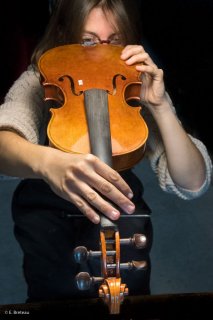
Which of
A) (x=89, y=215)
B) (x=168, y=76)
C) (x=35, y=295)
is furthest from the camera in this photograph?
(x=168, y=76)

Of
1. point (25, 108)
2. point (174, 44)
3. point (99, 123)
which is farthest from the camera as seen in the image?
point (174, 44)

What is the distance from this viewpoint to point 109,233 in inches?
22.4

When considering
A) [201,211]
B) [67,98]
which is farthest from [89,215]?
[201,211]

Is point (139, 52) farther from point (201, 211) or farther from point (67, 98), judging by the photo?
point (201, 211)

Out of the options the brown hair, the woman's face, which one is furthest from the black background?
the woman's face

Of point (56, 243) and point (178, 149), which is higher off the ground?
point (178, 149)

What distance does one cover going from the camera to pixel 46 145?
0.87 meters

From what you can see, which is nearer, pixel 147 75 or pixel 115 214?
pixel 115 214

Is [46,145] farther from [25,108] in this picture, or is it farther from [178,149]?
[178,149]

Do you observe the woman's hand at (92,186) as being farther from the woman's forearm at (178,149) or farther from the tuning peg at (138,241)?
the woman's forearm at (178,149)

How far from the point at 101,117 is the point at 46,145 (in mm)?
204

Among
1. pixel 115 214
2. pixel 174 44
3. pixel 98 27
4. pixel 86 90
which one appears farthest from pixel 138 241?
pixel 174 44

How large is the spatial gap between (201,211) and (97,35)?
29.9 inches

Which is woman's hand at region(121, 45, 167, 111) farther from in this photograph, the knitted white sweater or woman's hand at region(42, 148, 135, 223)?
woman's hand at region(42, 148, 135, 223)
